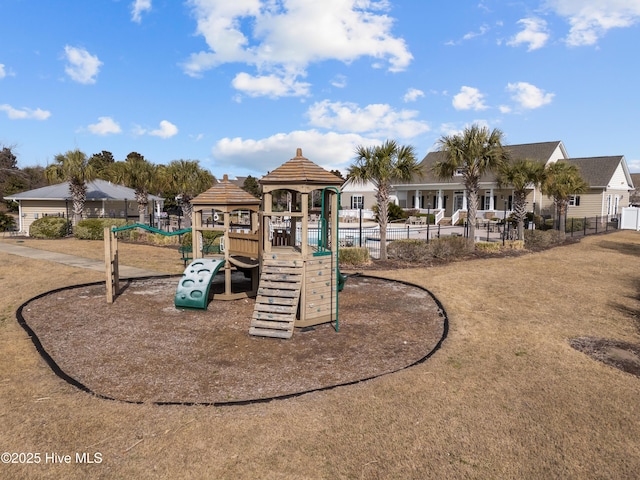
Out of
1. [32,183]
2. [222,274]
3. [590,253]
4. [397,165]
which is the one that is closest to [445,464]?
[222,274]

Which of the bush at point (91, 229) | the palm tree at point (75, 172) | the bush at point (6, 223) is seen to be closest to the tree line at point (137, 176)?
the palm tree at point (75, 172)

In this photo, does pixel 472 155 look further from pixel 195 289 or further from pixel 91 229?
pixel 91 229

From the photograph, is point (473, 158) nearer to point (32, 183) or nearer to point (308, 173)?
point (308, 173)

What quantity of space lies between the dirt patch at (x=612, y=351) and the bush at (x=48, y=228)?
30788 mm

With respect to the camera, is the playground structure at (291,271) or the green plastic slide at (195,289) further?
the green plastic slide at (195,289)

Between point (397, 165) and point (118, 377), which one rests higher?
point (397, 165)

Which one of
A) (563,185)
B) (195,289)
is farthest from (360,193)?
(195,289)

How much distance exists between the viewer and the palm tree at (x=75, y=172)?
2753 centimetres

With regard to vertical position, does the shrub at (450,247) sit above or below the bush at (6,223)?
below

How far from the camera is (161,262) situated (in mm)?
18109

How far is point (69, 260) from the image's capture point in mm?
18297

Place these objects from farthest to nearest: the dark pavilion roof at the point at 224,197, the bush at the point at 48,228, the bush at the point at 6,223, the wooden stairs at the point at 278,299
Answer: the bush at the point at 6,223 → the bush at the point at 48,228 → the dark pavilion roof at the point at 224,197 → the wooden stairs at the point at 278,299

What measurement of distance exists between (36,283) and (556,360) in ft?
47.2

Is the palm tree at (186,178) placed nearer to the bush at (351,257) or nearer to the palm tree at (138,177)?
the palm tree at (138,177)
